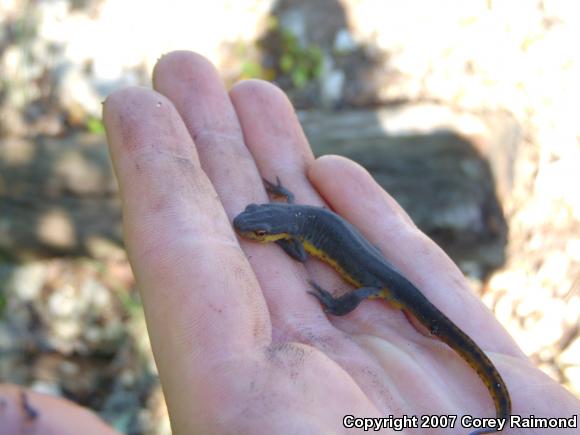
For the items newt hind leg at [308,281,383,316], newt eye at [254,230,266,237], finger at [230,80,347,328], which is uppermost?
finger at [230,80,347,328]

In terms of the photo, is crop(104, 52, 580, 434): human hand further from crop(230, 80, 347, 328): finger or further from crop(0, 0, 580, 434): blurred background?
crop(0, 0, 580, 434): blurred background

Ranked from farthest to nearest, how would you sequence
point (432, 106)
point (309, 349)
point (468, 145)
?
point (432, 106) < point (468, 145) < point (309, 349)

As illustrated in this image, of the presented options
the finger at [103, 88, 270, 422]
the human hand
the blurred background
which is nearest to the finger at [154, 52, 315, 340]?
the human hand

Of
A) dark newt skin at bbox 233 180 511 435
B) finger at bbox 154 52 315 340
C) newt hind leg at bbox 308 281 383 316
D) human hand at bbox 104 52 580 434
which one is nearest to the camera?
human hand at bbox 104 52 580 434

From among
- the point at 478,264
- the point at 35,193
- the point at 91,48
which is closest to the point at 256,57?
the point at 91,48

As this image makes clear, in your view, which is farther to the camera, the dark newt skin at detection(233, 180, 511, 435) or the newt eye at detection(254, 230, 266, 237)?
the newt eye at detection(254, 230, 266, 237)

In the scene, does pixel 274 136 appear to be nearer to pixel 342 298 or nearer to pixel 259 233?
pixel 259 233

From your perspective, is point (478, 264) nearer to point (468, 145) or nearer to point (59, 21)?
point (468, 145)

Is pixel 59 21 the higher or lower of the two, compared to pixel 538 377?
higher
